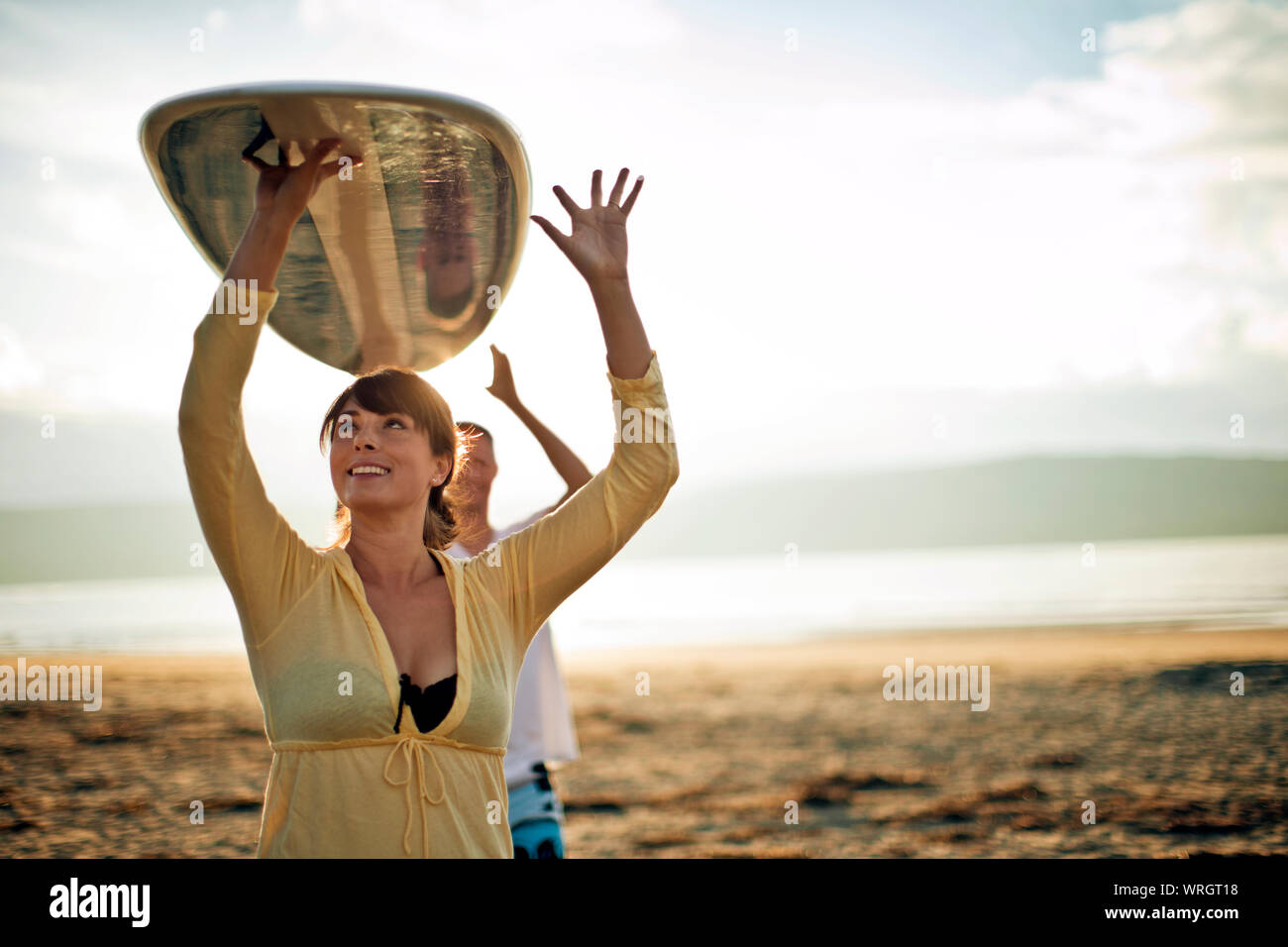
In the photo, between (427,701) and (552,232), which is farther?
(552,232)

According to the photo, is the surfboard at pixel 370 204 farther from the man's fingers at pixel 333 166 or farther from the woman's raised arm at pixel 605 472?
the woman's raised arm at pixel 605 472

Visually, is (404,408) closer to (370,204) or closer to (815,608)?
(370,204)

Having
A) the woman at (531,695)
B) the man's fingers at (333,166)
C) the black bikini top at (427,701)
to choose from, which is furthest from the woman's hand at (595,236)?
the woman at (531,695)

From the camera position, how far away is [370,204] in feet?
6.76

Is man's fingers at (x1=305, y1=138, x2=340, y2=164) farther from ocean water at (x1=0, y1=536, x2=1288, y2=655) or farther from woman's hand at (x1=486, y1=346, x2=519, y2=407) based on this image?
ocean water at (x1=0, y1=536, x2=1288, y2=655)

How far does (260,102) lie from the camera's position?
1.77 meters

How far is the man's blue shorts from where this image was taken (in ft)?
10.6

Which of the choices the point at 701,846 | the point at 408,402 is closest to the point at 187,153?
the point at 408,402

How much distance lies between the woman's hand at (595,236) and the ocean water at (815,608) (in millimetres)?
12308

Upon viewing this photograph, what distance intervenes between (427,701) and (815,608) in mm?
34177

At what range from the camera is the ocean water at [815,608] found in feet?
84.0

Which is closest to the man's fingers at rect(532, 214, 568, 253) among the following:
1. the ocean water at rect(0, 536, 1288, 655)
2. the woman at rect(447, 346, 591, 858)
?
the woman at rect(447, 346, 591, 858)

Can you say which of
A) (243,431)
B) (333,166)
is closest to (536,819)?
(243,431)

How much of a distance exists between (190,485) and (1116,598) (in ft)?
107
